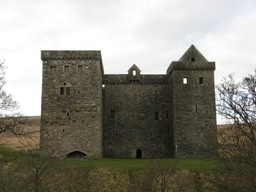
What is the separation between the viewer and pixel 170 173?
2495 cm

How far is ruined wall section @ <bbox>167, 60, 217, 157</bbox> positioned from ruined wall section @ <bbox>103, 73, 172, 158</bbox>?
2.65m

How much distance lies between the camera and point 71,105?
37.7 meters

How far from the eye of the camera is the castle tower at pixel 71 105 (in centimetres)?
3709

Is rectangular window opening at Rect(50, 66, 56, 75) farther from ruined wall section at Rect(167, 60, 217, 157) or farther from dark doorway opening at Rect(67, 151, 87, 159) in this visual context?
ruined wall section at Rect(167, 60, 217, 157)

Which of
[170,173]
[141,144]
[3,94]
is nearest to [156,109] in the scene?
[141,144]

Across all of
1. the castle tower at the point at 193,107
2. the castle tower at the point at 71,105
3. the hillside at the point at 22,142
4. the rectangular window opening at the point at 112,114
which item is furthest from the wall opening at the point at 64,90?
the castle tower at the point at 193,107

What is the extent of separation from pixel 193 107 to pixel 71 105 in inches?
511

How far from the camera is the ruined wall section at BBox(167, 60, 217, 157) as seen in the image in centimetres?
4075

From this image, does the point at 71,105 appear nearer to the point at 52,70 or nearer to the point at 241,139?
the point at 52,70

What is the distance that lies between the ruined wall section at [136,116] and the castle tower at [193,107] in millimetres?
2576

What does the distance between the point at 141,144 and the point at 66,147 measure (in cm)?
1016

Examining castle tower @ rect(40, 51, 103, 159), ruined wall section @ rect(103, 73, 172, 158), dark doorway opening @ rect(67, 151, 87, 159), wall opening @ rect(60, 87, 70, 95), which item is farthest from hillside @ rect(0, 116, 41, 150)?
ruined wall section @ rect(103, 73, 172, 158)

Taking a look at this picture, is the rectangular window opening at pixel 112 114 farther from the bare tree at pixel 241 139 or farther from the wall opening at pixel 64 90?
the bare tree at pixel 241 139

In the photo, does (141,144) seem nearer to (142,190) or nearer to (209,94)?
(209,94)
